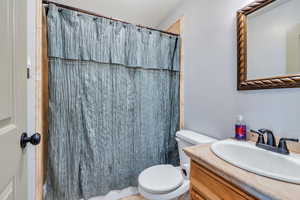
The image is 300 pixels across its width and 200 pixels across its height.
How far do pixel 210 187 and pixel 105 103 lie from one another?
1088mm

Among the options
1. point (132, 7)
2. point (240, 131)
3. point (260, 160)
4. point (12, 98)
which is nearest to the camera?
point (12, 98)

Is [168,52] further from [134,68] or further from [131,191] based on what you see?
[131,191]

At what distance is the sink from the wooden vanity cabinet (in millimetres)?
104

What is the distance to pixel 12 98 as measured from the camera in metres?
0.52

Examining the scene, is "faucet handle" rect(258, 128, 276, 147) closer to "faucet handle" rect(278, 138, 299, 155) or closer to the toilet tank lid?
"faucet handle" rect(278, 138, 299, 155)

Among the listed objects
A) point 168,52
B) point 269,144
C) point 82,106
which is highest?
point 168,52

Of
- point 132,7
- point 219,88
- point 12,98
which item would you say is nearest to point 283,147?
point 219,88

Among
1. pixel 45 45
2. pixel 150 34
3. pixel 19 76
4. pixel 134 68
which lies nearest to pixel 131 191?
pixel 134 68

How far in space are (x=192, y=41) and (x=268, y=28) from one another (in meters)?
0.74

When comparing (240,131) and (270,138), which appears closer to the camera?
(270,138)

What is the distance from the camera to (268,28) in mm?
958

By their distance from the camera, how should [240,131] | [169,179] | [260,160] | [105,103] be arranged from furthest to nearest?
[105,103] → [169,179] → [240,131] → [260,160]

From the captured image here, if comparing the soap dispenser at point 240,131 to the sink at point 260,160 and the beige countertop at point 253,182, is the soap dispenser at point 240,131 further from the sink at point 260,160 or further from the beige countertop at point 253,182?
the beige countertop at point 253,182

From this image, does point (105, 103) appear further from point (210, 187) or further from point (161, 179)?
point (210, 187)
